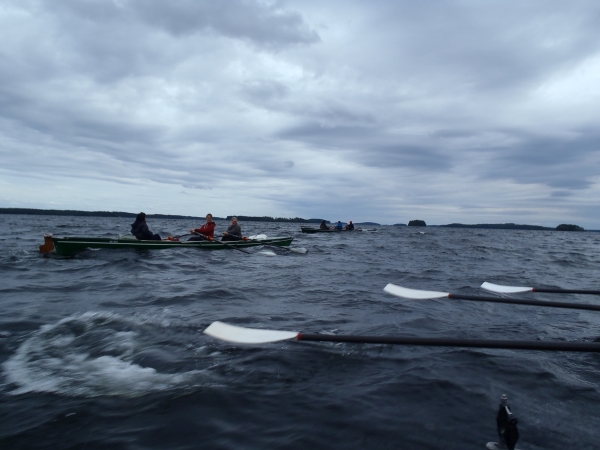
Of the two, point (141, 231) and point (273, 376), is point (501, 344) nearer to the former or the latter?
point (273, 376)

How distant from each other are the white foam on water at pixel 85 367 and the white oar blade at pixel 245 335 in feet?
1.69

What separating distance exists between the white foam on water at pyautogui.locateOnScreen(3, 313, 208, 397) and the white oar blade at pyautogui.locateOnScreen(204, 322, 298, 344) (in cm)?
52

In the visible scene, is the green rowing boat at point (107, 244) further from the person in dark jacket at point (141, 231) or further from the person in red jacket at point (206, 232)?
the person in red jacket at point (206, 232)

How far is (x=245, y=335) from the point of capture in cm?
439

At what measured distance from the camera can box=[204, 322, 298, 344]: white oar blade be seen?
4203 mm

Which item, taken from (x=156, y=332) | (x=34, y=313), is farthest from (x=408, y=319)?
(x=34, y=313)

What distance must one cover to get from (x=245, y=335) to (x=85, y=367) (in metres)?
2.03

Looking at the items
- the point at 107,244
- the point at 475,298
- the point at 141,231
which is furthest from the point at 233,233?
the point at 475,298

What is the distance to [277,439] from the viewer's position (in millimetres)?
3291

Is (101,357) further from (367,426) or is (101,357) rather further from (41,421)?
(367,426)

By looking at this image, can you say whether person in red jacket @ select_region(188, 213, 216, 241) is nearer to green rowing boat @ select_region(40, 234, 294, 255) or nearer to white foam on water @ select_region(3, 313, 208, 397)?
green rowing boat @ select_region(40, 234, 294, 255)

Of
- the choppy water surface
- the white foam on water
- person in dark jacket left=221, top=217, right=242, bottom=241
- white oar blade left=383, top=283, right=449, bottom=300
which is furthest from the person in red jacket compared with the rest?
white oar blade left=383, top=283, right=449, bottom=300

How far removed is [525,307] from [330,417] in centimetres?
668

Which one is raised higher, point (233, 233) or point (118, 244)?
point (233, 233)
